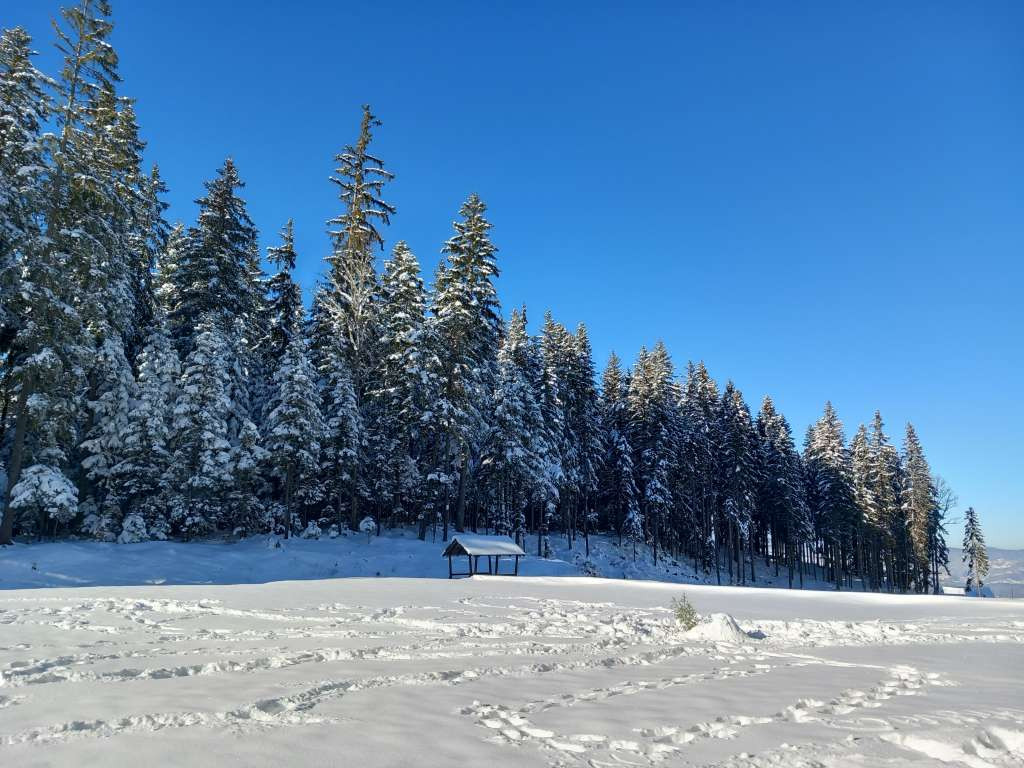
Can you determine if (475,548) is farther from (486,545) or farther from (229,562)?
(229,562)

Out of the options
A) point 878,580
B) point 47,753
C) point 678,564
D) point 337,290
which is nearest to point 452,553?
point 337,290

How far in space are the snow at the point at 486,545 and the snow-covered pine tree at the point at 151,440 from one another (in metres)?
14.4

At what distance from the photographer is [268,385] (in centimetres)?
3672

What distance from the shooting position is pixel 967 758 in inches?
170

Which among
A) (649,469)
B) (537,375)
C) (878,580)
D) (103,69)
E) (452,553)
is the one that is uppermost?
(103,69)

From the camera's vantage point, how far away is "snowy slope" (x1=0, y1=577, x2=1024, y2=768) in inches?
171

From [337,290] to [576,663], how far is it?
3556 centimetres

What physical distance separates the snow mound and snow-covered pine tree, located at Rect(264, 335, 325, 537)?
80.0 feet

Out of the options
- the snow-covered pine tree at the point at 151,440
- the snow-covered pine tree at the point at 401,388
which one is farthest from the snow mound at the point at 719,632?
the snow-covered pine tree at the point at 151,440

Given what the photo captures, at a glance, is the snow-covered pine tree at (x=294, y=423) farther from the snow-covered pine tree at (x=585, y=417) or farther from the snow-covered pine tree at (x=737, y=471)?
the snow-covered pine tree at (x=737, y=471)

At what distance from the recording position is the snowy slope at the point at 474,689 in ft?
14.3

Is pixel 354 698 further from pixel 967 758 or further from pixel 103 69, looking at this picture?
pixel 103 69

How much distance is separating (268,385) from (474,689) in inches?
1331

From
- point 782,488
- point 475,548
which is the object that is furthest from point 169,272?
point 782,488
